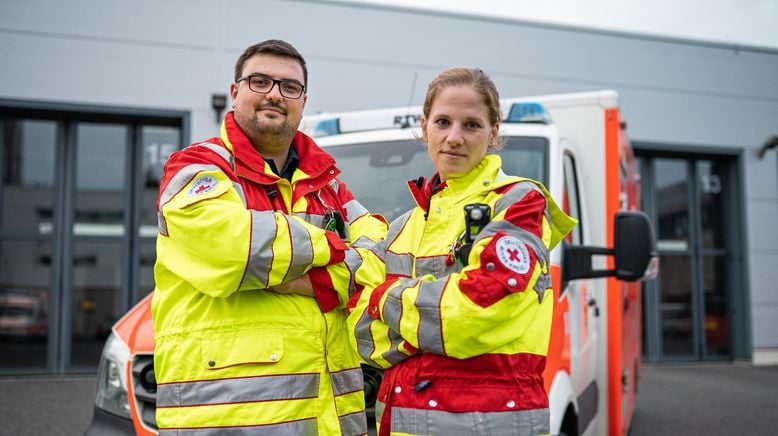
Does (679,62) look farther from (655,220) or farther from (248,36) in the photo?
(248,36)

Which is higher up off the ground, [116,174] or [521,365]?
[116,174]

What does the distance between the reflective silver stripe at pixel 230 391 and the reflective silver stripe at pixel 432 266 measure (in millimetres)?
493

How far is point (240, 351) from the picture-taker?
196cm

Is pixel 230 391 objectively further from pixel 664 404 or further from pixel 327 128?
pixel 664 404

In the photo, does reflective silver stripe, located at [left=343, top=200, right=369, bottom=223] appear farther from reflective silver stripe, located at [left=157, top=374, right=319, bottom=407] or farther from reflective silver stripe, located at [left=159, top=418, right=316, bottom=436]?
reflective silver stripe, located at [left=159, top=418, right=316, bottom=436]

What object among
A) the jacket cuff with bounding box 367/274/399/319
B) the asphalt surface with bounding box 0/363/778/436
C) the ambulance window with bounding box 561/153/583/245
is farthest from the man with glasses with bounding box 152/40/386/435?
the asphalt surface with bounding box 0/363/778/436

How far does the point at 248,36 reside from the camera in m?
9.78

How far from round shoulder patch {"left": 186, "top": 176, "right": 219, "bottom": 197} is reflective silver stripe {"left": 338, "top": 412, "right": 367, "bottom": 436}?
82cm

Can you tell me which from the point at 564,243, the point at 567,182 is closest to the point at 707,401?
the point at 567,182

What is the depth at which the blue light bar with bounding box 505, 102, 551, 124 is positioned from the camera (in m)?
3.66

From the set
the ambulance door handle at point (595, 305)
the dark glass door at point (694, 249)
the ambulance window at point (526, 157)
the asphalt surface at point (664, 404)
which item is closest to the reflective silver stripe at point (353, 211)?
the ambulance window at point (526, 157)

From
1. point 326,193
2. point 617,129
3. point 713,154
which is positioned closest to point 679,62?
point 713,154

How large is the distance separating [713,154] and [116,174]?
33.8 feet

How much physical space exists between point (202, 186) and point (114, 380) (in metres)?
1.64
